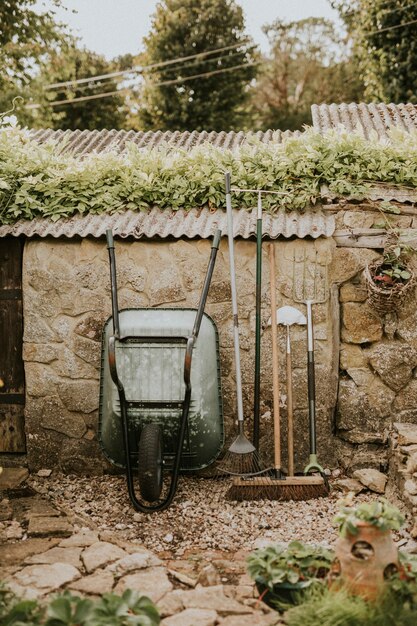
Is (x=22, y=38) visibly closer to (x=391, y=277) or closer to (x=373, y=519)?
(x=391, y=277)

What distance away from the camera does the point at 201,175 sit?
16.6 feet

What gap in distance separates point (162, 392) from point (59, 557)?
1227 millimetres

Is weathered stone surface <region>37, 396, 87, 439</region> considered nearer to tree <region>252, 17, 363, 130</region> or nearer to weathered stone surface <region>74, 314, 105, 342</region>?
weathered stone surface <region>74, 314, 105, 342</region>

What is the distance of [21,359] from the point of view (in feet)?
17.4

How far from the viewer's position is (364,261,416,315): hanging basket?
470 cm

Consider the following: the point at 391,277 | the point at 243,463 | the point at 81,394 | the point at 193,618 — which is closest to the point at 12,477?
the point at 81,394

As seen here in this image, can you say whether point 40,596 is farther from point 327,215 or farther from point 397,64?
point 397,64

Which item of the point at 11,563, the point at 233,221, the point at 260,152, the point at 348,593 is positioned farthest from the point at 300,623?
the point at 260,152

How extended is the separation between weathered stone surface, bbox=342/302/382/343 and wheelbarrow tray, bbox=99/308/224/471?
99cm

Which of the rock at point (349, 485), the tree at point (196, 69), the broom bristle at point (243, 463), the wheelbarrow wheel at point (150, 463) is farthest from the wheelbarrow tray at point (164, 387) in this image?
the tree at point (196, 69)

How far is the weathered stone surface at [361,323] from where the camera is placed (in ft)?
16.3

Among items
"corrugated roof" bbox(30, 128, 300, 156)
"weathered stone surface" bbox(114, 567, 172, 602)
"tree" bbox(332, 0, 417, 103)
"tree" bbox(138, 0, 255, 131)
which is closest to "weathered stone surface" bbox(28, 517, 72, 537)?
"weathered stone surface" bbox(114, 567, 172, 602)

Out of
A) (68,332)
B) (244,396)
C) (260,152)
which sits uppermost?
(260,152)

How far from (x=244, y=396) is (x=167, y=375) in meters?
0.73
